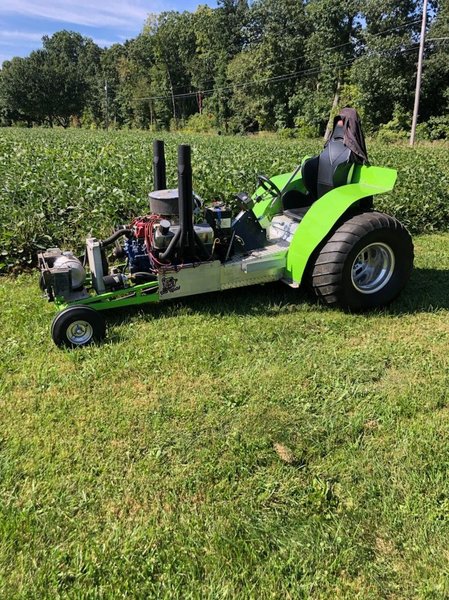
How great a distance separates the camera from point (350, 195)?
14.3 feet

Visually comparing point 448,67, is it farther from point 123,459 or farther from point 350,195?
point 123,459

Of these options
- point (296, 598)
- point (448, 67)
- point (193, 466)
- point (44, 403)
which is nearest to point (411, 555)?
point (296, 598)

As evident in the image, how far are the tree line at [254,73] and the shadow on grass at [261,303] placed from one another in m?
29.4

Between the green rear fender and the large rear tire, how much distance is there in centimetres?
12

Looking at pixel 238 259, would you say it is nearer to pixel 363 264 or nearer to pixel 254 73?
pixel 363 264

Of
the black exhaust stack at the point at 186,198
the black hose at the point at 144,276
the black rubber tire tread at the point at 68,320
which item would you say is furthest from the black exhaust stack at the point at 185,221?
the black rubber tire tread at the point at 68,320

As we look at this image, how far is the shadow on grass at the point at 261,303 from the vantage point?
4383 millimetres

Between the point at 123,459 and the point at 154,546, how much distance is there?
603 millimetres

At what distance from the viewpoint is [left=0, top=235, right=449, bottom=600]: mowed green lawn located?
6.73ft

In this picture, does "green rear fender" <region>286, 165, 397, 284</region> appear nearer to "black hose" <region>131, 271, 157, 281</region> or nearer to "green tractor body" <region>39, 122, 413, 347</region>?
"green tractor body" <region>39, 122, 413, 347</region>

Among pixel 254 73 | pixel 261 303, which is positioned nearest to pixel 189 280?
pixel 261 303

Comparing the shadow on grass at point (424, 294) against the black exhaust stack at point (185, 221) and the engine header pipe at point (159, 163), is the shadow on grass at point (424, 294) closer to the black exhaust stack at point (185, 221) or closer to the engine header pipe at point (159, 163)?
the black exhaust stack at point (185, 221)

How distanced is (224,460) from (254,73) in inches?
2139

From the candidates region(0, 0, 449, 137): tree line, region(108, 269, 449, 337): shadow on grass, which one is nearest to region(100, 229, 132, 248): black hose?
region(108, 269, 449, 337): shadow on grass
